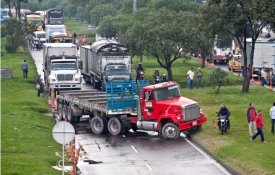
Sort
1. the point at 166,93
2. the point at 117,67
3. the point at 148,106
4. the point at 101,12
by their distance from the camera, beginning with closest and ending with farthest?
the point at 148,106, the point at 166,93, the point at 117,67, the point at 101,12

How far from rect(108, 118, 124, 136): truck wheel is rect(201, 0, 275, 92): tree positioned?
14.1 m

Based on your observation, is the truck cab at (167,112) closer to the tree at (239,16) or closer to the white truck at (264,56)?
the tree at (239,16)

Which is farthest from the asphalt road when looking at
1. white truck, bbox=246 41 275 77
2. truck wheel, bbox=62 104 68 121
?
white truck, bbox=246 41 275 77

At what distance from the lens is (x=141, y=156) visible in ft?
111

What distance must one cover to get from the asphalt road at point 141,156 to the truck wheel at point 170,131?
0.32m

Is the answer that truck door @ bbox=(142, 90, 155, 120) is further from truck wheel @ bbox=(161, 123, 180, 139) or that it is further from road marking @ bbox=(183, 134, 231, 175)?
road marking @ bbox=(183, 134, 231, 175)

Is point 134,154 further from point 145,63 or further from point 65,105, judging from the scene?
point 145,63

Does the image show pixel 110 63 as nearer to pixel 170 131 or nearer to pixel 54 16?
pixel 170 131

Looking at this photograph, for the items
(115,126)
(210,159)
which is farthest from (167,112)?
(210,159)

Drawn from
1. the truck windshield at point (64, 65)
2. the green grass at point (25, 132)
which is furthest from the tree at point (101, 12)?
the truck windshield at point (64, 65)

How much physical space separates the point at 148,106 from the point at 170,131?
1497mm

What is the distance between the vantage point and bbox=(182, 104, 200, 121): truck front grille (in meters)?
37.1

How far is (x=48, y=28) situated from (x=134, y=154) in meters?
63.0

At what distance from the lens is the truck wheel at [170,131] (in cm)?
3728
